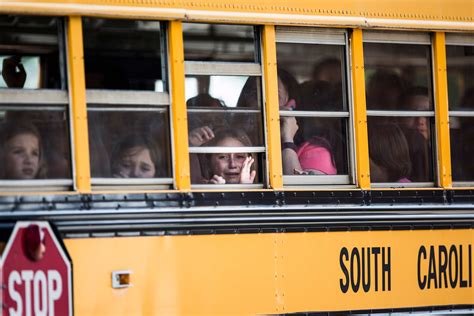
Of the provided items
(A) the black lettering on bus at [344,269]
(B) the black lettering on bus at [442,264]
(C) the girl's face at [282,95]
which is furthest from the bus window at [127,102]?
(B) the black lettering on bus at [442,264]

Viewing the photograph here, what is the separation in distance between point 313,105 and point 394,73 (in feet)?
2.04

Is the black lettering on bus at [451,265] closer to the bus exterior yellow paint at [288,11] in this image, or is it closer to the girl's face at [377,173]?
the girl's face at [377,173]

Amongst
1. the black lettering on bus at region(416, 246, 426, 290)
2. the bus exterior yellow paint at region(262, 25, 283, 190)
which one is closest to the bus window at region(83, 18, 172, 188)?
the bus exterior yellow paint at region(262, 25, 283, 190)

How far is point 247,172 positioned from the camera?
638 centimetres

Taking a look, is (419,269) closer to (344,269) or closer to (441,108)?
(344,269)

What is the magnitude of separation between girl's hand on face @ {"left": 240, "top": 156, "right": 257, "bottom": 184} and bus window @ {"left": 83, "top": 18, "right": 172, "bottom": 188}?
458 mm

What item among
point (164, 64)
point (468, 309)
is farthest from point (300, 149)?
point (468, 309)

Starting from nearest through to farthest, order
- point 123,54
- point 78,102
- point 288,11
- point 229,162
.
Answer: point 78,102 < point 123,54 < point 229,162 < point 288,11

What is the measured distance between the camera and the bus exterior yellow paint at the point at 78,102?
580cm

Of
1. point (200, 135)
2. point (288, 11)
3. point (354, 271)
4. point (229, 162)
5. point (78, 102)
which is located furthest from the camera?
point (354, 271)

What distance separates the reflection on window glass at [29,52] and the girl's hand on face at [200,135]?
2.54 ft

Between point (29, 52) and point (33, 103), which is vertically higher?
point (29, 52)

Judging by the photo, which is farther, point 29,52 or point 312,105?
point 312,105

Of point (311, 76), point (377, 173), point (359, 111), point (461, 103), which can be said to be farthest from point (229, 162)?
point (461, 103)
